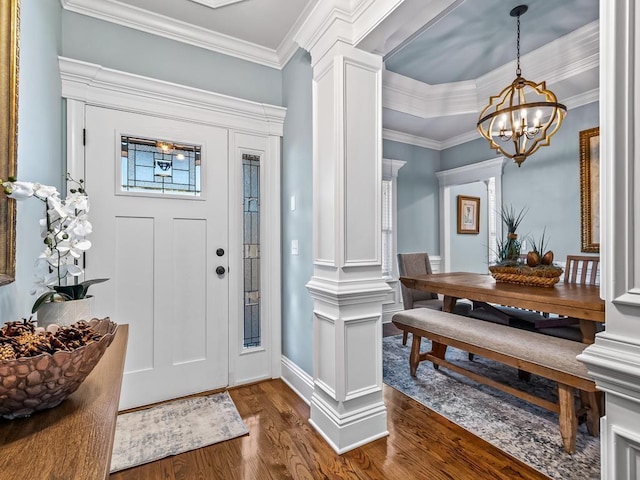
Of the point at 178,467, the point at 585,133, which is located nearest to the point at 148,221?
the point at 178,467

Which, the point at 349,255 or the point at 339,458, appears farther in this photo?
the point at 349,255

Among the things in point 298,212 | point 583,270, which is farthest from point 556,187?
point 298,212

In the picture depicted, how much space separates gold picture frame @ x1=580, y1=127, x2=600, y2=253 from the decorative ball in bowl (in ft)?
13.6

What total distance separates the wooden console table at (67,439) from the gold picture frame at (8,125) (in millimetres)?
489

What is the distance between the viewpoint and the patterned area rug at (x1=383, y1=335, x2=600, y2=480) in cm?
166

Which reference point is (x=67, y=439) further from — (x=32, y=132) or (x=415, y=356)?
(x=415, y=356)

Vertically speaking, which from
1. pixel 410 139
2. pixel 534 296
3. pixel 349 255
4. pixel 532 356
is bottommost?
pixel 532 356

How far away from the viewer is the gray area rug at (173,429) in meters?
1.73

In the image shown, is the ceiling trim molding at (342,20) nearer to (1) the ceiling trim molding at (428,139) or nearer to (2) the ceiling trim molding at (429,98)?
(2) the ceiling trim molding at (429,98)

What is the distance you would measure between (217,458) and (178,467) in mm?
185

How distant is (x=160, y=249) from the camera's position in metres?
2.29

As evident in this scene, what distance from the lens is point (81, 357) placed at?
68cm

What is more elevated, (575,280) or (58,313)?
(58,313)

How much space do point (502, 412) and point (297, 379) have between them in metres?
1.38
